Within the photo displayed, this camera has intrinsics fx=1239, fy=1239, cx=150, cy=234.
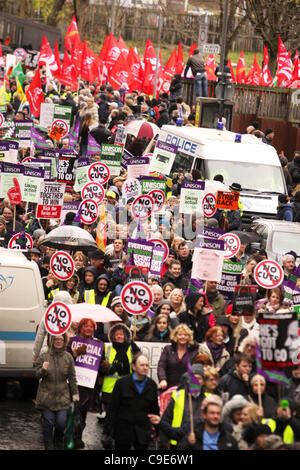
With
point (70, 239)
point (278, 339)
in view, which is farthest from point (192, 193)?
point (278, 339)

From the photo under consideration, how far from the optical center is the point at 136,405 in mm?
11031

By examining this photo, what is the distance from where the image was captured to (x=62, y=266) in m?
14.8

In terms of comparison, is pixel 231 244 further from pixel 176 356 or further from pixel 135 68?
pixel 135 68

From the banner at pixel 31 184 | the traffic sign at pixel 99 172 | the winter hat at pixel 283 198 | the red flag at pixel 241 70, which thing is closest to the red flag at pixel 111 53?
the red flag at pixel 241 70

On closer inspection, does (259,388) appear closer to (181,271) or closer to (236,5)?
(181,271)

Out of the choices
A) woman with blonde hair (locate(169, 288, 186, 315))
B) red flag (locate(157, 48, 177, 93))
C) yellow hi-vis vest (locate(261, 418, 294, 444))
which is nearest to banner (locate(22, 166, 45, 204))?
woman with blonde hair (locate(169, 288, 186, 315))

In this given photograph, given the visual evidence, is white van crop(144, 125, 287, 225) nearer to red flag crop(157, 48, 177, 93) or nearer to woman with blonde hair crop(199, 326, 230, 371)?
woman with blonde hair crop(199, 326, 230, 371)

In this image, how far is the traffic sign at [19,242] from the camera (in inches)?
674

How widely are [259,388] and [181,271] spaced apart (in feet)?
18.9

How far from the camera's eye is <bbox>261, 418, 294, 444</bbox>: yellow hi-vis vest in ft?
32.4

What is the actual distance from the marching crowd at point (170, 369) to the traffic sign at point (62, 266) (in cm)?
16

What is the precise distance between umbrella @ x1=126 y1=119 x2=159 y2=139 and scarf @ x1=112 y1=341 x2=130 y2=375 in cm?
1367
